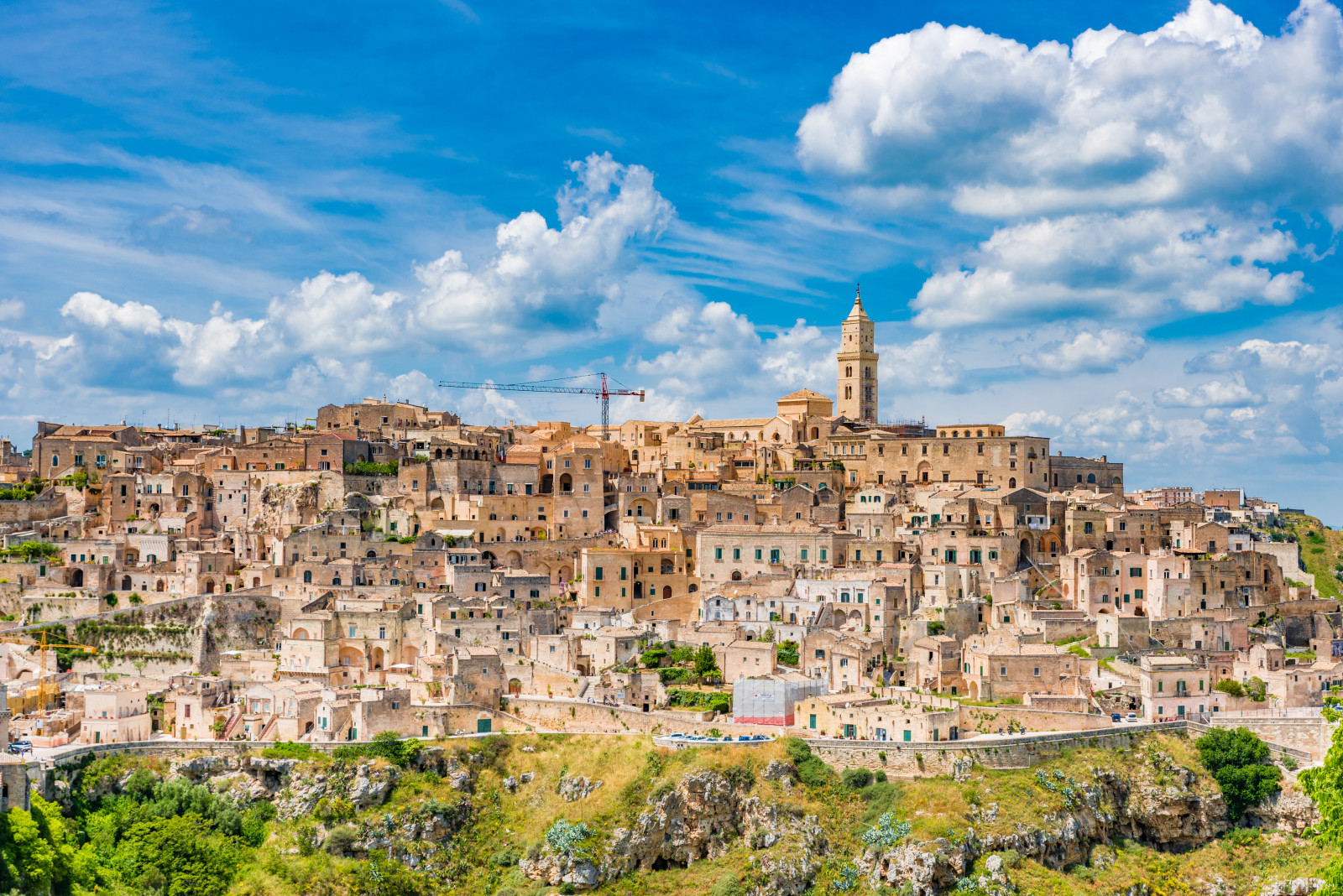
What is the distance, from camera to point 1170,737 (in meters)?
48.6

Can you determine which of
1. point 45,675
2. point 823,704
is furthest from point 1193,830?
point 45,675

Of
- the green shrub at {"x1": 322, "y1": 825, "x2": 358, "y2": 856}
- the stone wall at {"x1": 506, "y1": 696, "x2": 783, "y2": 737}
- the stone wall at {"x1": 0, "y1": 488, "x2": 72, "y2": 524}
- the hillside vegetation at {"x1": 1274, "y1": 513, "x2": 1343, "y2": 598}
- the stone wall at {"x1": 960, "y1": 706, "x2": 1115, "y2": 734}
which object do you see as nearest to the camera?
the green shrub at {"x1": 322, "y1": 825, "x2": 358, "y2": 856}

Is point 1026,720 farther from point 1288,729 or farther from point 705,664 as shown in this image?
point 705,664

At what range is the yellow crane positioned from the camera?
5153cm

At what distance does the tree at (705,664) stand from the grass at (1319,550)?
97.4ft

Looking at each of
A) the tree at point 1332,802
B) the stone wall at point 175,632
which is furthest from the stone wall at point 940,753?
the stone wall at point 175,632

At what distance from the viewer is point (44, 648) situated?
54906mm

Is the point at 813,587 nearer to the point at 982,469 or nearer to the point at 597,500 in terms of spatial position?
the point at 597,500

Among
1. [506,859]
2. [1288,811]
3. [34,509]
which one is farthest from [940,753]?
[34,509]

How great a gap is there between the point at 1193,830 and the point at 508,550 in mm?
Result: 33554

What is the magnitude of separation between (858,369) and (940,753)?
4634 centimetres

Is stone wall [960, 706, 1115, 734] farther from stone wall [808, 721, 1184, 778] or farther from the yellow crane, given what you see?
the yellow crane

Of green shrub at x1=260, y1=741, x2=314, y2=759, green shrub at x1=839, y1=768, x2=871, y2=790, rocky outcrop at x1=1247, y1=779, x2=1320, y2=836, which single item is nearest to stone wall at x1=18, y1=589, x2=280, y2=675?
green shrub at x1=260, y1=741, x2=314, y2=759

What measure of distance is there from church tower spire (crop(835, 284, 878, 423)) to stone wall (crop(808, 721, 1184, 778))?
43583 millimetres
